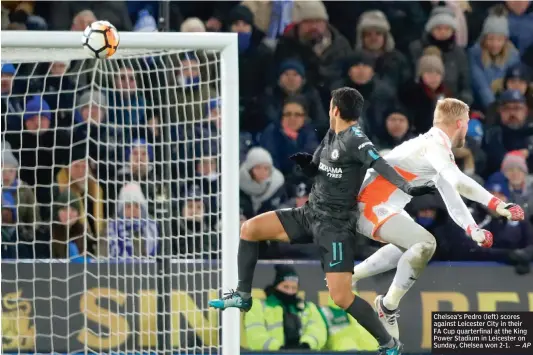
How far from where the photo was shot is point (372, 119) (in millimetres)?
10555

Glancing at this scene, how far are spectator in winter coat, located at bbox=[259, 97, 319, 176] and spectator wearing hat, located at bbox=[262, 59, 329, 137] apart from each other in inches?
2.8

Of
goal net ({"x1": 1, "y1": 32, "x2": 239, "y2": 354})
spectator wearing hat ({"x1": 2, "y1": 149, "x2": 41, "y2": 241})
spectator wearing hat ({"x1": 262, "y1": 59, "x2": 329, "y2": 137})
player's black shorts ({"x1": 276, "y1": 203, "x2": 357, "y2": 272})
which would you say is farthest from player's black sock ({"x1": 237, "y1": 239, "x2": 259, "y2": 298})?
spectator wearing hat ({"x1": 262, "y1": 59, "x2": 329, "y2": 137})

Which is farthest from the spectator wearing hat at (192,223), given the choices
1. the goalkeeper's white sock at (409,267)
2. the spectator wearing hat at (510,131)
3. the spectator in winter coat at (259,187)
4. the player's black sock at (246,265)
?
the spectator wearing hat at (510,131)

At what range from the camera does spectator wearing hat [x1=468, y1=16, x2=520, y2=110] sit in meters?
10.9

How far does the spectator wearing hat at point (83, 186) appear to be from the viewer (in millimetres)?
9688

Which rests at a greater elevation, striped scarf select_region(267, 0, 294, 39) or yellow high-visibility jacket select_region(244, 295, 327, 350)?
striped scarf select_region(267, 0, 294, 39)

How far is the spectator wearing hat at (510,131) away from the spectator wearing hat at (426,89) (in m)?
0.49

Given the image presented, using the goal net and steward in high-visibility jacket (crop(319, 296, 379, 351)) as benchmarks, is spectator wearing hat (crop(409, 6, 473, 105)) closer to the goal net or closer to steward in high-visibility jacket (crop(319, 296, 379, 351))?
the goal net

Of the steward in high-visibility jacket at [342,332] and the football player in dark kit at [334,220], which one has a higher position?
the football player in dark kit at [334,220]

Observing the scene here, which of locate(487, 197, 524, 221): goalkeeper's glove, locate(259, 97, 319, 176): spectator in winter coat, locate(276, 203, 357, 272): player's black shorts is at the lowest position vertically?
locate(276, 203, 357, 272): player's black shorts

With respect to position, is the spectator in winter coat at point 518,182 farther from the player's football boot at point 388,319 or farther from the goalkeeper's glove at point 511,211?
the goalkeeper's glove at point 511,211

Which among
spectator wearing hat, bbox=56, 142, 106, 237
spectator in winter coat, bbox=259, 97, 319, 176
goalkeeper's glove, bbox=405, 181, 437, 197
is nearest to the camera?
goalkeeper's glove, bbox=405, 181, 437, 197

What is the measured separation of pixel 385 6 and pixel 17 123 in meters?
3.34

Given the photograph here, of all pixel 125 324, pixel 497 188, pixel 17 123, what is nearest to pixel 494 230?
pixel 497 188
